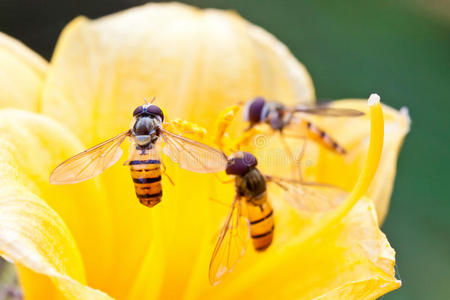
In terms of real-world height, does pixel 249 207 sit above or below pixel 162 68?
below

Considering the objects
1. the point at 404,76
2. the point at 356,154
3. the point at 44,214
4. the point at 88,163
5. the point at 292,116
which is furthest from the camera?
the point at 404,76

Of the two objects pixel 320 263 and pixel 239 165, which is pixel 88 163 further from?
pixel 320 263

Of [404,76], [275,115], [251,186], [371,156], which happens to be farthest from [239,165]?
[404,76]

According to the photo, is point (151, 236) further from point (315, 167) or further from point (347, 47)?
point (347, 47)

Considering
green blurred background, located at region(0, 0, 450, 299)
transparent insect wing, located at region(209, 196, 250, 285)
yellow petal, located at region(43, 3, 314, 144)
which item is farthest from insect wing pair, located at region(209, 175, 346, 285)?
green blurred background, located at region(0, 0, 450, 299)

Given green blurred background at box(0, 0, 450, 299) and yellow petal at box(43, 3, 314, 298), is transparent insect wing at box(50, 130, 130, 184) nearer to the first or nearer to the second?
yellow petal at box(43, 3, 314, 298)

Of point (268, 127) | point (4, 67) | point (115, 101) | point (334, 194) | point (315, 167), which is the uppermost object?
point (4, 67)

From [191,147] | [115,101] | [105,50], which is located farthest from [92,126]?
[191,147]
